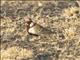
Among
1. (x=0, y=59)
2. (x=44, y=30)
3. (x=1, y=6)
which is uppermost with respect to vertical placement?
(x=1, y=6)

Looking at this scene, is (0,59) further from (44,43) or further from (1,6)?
(1,6)

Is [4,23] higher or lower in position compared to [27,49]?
higher

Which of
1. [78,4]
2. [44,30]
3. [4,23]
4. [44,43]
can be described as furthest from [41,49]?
[78,4]

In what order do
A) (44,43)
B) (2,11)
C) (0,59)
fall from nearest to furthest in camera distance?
(0,59) → (44,43) → (2,11)

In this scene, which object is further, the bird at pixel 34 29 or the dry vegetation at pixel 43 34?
the bird at pixel 34 29

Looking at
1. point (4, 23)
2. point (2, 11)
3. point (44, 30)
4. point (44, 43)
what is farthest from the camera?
point (2, 11)

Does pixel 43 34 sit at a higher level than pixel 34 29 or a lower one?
lower

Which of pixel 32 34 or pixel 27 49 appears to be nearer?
pixel 27 49

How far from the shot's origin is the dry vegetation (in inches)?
227

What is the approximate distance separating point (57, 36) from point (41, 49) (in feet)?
1.66

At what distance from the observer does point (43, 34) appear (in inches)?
251

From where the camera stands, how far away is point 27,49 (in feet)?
19.4

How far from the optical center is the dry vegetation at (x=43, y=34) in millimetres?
5758

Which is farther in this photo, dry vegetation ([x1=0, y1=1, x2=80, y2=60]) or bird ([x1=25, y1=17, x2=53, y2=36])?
bird ([x1=25, y1=17, x2=53, y2=36])
